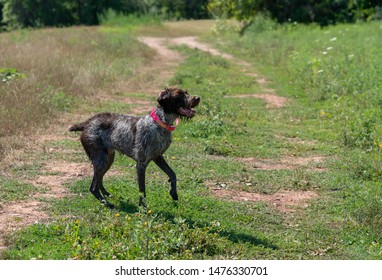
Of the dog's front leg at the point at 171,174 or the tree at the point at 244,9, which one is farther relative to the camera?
the tree at the point at 244,9

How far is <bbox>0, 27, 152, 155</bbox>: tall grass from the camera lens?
13258mm

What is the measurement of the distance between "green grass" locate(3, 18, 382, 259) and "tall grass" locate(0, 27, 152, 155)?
1.38 meters

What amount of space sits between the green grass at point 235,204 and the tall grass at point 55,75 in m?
1.38

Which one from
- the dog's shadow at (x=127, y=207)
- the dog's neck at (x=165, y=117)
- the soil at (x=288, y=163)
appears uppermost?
the dog's neck at (x=165, y=117)

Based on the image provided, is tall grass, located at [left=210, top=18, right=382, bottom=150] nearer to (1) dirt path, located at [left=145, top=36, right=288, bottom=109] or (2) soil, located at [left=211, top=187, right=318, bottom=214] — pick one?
(1) dirt path, located at [left=145, top=36, right=288, bottom=109]

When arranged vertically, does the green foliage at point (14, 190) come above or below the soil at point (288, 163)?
above

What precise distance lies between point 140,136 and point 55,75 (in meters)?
10.1

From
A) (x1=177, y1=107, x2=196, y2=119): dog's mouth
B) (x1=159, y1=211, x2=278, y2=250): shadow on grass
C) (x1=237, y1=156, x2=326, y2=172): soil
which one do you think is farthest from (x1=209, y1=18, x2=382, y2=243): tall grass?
(x1=177, y1=107, x2=196, y2=119): dog's mouth

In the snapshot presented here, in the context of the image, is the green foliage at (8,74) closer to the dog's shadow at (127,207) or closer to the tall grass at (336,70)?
the dog's shadow at (127,207)

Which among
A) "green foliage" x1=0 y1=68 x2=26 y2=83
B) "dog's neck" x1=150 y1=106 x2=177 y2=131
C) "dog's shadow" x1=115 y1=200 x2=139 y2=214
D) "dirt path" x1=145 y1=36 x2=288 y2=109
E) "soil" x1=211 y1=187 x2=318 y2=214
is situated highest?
"dog's neck" x1=150 y1=106 x2=177 y2=131

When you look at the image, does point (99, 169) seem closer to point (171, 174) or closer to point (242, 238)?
point (171, 174)

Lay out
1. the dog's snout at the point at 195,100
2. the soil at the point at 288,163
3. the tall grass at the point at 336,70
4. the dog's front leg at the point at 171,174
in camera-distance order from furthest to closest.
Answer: the tall grass at the point at 336,70
the soil at the point at 288,163
the dog's front leg at the point at 171,174
the dog's snout at the point at 195,100

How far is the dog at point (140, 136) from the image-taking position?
793 centimetres

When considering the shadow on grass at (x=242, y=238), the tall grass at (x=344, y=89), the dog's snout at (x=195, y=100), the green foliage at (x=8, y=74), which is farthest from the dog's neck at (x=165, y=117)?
the green foliage at (x=8, y=74)
